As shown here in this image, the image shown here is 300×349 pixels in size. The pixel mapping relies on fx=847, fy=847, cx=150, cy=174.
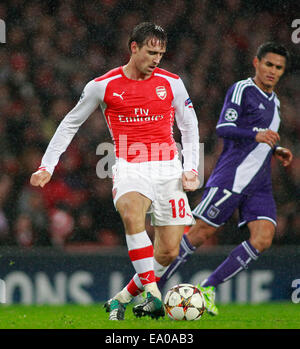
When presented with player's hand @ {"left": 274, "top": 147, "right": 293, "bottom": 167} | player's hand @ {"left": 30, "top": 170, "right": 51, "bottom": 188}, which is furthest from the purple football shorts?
player's hand @ {"left": 30, "top": 170, "right": 51, "bottom": 188}

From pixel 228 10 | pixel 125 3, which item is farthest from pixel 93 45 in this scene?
pixel 228 10

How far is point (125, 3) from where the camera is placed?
9.54 metres

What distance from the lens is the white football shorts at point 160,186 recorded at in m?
5.27

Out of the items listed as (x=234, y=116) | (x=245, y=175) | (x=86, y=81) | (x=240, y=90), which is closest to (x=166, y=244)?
(x=245, y=175)

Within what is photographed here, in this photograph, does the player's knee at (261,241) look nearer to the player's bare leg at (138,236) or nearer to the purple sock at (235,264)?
the purple sock at (235,264)

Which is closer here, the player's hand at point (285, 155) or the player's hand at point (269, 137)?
the player's hand at point (269, 137)

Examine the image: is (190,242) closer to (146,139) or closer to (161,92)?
(146,139)

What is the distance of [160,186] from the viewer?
17.5ft

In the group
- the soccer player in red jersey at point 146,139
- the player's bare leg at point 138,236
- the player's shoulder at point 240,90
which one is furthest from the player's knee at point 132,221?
Result: the player's shoulder at point 240,90

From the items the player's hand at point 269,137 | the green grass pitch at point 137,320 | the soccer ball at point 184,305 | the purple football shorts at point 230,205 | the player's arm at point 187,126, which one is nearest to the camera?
the green grass pitch at point 137,320

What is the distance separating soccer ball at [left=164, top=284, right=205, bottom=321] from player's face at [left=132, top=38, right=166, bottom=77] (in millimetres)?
1430

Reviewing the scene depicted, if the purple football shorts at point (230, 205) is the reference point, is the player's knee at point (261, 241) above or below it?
below

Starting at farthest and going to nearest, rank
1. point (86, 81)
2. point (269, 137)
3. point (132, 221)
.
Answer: point (86, 81)
point (269, 137)
point (132, 221)

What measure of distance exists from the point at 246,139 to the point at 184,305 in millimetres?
1631
